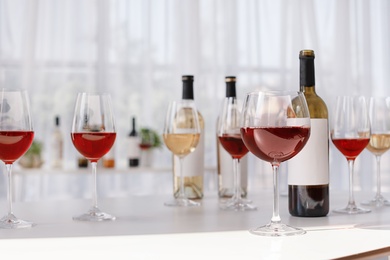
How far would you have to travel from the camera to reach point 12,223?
1108 millimetres

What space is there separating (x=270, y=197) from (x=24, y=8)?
2868 millimetres

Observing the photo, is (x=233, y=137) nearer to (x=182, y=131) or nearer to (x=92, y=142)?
(x=182, y=131)

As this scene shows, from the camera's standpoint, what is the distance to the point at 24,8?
157 inches

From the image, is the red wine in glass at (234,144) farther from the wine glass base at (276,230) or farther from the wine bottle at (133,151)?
the wine bottle at (133,151)

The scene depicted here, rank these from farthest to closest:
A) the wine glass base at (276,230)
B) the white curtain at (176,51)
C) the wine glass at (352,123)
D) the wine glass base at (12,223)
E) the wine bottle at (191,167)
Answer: the white curtain at (176,51) → the wine bottle at (191,167) → the wine glass at (352,123) → the wine glass base at (12,223) → the wine glass base at (276,230)

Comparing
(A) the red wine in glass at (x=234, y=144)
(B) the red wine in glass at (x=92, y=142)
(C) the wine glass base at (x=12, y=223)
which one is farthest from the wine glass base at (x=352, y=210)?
(C) the wine glass base at (x=12, y=223)

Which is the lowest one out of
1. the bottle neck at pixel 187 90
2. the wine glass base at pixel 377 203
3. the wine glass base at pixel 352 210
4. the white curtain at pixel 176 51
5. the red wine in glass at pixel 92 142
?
the wine glass base at pixel 377 203

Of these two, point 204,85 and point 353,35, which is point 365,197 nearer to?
point 204,85

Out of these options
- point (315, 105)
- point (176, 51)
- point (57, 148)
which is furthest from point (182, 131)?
point (176, 51)

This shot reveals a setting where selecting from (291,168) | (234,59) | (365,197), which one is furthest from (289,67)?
(291,168)

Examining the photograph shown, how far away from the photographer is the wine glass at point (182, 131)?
1.46 meters

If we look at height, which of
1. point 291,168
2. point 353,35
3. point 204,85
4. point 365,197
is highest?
point 353,35

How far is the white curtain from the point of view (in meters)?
3.99

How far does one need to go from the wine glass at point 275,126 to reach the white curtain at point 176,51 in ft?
Answer: 10.2
